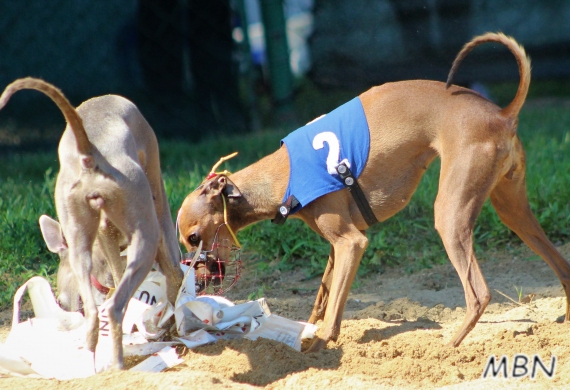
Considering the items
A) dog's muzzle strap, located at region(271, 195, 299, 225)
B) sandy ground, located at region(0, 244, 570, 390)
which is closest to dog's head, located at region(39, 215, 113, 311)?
sandy ground, located at region(0, 244, 570, 390)

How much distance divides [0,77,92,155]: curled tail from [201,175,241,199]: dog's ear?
118cm

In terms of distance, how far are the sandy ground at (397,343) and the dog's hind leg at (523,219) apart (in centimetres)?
28

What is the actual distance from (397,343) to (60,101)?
202 cm

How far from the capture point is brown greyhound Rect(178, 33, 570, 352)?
368 centimetres

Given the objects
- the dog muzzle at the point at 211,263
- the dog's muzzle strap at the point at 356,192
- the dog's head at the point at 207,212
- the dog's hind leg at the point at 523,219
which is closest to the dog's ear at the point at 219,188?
the dog's head at the point at 207,212

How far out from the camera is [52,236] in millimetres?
3906

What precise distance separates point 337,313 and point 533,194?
2.36 m

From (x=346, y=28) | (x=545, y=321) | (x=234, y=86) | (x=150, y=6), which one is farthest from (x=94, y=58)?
(x=545, y=321)

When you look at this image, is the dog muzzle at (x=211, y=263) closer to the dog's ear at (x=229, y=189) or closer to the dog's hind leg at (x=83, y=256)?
the dog's ear at (x=229, y=189)

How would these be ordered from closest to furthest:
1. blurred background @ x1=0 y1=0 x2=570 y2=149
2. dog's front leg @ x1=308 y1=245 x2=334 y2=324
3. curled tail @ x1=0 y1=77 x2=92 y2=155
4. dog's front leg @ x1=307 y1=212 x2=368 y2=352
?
1. curled tail @ x1=0 y1=77 x2=92 y2=155
2. dog's front leg @ x1=307 y1=212 x2=368 y2=352
3. dog's front leg @ x1=308 y1=245 x2=334 y2=324
4. blurred background @ x1=0 y1=0 x2=570 y2=149

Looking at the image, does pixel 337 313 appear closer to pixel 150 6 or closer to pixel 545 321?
pixel 545 321

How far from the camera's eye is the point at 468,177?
3.65 meters

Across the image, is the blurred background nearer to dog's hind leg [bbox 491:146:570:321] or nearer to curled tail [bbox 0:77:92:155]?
dog's hind leg [bbox 491:146:570:321]

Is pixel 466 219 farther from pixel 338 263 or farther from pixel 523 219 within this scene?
pixel 338 263
